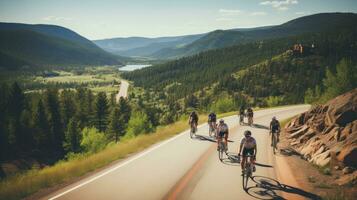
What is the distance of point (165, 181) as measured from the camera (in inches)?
476

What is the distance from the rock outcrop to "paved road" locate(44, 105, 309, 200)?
248 cm

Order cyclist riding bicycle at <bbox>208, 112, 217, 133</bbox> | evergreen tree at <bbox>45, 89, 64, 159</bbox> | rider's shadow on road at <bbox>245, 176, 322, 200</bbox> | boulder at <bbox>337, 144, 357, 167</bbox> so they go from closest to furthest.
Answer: rider's shadow on road at <bbox>245, 176, 322, 200</bbox>, boulder at <bbox>337, 144, 357, 167</bbox>, cyclist riding bicycle at <bbox>208, 112, 217, 133</bbox>, evergreen tree at <bbox>45, 89, 64, 159</bbox>

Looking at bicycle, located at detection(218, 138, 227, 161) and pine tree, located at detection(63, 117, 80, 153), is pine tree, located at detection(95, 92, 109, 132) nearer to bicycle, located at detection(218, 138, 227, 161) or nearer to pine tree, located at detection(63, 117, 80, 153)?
pine tree, located at detection(63, 117, 80, 153)

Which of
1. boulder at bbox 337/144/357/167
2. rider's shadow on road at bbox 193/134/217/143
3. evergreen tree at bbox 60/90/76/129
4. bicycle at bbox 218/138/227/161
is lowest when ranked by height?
evergreen tree at bbox 60/90/76/129

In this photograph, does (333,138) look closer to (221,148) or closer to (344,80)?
(221,148)

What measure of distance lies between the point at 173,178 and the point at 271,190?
13.6 feet

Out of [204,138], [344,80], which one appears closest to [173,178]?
[204,138]

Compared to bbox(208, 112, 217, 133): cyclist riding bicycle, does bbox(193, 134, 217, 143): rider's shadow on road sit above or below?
below

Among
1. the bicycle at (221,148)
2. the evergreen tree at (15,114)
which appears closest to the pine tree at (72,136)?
the evergreen tree at (15,114)

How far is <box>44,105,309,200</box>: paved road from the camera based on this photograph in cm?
1048

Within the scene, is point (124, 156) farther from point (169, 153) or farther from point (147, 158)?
point (169, 153)

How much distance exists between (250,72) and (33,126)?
13792 centimetres

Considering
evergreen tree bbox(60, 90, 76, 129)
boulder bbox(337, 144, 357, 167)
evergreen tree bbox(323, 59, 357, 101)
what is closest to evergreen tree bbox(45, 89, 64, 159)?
evergreen tree bbox(60, 90, 76, 129)

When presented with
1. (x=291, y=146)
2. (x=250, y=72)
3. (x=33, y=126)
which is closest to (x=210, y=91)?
(x=250, y=72)
